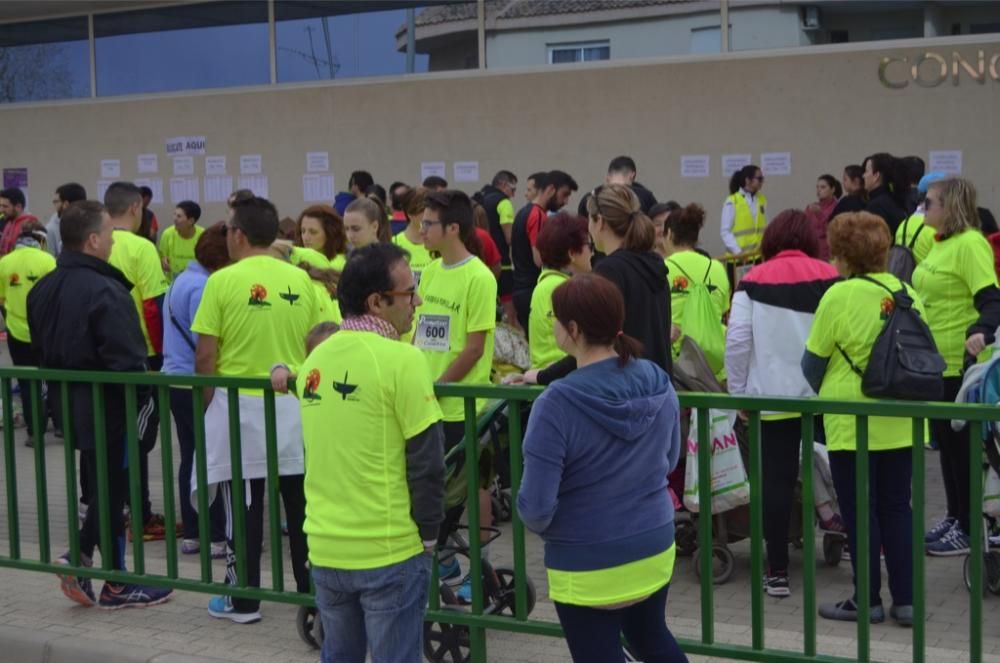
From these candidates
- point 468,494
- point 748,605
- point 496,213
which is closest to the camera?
point 468,494

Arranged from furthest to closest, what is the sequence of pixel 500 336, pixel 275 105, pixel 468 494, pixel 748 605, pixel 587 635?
1. pixel 275 105
2. pixel 500 336
3. pixel 748 605
4. pixel 468 494
5. pixel 587 635

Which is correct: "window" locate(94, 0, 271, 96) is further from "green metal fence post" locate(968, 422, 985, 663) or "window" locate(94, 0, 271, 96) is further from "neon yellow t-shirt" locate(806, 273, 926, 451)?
"green metal fence post" locate(968, 422, 985, 663)

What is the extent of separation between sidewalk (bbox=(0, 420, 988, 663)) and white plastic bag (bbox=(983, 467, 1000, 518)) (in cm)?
46

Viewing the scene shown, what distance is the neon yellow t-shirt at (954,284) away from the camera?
696cm

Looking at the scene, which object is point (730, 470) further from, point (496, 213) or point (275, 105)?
point (275, 105)

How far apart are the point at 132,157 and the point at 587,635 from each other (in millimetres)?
14713

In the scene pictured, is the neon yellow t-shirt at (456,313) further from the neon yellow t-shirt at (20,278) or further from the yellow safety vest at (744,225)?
the yellow safety vest at (744,225)

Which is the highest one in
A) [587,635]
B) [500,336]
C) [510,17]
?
[510,17]

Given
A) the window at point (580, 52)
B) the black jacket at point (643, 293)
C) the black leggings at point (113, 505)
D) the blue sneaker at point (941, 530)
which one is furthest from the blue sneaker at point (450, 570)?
the window at point (580, 52)

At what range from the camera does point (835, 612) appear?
19.7ft

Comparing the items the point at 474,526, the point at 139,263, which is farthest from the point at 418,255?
the point at 474,526

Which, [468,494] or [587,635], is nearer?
[587,635]

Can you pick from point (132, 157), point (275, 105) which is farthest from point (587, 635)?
point (132, 157)

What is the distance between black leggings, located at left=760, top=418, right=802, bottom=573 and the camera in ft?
21.4
